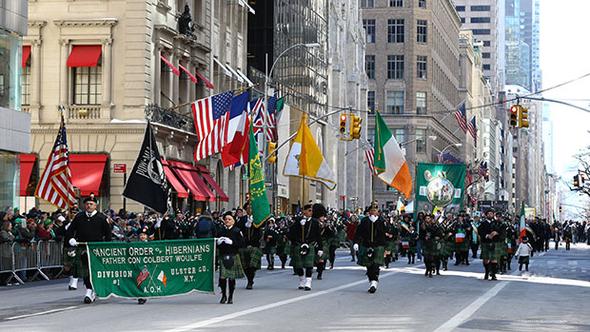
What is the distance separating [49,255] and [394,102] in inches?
4123

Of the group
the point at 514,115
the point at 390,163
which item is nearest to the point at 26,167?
the point at 390,163

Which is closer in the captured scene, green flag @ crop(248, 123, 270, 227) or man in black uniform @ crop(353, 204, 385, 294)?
man in black uniform @ crop(353, 204, 385, 294)

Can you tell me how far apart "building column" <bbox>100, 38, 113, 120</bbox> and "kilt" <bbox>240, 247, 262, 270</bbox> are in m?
21.3

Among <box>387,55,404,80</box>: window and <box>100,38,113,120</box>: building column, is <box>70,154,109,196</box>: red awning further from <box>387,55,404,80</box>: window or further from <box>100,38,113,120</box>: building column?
<box>387,55,404,80</box>: window

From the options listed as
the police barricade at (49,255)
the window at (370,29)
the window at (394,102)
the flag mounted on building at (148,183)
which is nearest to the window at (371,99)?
the window at (394,102)

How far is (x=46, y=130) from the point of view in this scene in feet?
150

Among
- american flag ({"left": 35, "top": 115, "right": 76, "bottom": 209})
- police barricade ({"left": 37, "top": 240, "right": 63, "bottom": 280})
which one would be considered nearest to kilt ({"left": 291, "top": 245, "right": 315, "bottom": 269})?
police barricade ({"left": 37, "top": 240, "right": 63, "bottom": 280})

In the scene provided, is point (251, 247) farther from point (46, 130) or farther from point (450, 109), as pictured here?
point (450, 109)

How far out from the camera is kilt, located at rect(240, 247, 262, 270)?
25672 mm

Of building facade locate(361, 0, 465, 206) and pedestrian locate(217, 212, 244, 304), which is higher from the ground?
building facade locate(361, 0, 465, 206)

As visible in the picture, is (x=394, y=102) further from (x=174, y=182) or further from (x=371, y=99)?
(x=174, y=182)

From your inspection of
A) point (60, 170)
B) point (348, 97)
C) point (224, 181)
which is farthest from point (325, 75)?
point (60, 170)

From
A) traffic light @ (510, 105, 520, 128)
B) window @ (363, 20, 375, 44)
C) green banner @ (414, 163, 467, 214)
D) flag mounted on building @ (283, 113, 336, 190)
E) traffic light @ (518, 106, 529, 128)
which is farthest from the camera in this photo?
window @ (363, 20, 375, 44)

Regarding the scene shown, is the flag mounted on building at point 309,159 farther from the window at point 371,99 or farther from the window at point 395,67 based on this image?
the window at point 395,67
